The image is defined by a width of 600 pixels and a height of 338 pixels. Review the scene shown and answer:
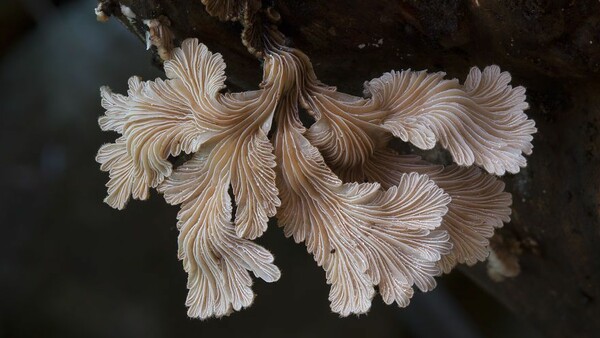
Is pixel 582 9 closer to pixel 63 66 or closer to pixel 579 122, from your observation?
pixel 579 122

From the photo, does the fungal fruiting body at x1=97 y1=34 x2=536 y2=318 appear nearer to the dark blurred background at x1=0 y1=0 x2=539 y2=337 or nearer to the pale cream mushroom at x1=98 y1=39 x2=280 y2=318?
the pale cream mushroom at x1=98 y1=39 x2=280 y2=318

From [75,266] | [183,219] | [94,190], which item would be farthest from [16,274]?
[183,219]

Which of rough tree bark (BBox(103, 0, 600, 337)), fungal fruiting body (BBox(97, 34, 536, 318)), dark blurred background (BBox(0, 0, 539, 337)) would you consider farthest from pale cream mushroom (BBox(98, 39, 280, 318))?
dark blurred background (BBox(0, 0, 539, 337))

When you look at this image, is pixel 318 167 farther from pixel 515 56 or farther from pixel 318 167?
pixel 515 56

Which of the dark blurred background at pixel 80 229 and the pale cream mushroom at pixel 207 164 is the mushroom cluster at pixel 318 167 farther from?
the dark blurred background at pixel 80 229

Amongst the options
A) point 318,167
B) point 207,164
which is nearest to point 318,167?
point 318,167
